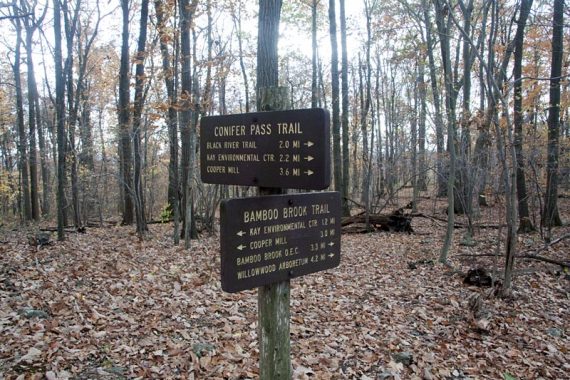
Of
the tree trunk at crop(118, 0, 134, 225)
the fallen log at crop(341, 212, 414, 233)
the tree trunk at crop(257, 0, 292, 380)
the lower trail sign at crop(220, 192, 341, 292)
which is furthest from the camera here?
the fallen log at crop(341, 212, 414, 233)

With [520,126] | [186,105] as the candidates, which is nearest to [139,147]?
[186,105]

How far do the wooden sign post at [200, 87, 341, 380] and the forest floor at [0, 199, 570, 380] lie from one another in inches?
71.4

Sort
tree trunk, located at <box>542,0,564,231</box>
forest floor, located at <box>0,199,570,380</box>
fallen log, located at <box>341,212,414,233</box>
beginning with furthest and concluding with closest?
1. fallen log, located at <box>341,212,414,233</box>
2. tree trunk, located at <box>542,0,564,231</box>
3. forest floor, located at <box>0,199,570,380</box>

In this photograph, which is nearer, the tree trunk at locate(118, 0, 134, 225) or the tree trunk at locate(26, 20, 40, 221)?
the tree trunk at locate(118, 0, 134, 225)

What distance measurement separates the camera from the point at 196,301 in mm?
5777

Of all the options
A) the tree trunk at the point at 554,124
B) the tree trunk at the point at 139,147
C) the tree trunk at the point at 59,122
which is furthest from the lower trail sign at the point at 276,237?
the tree trunk at the point at 554,124

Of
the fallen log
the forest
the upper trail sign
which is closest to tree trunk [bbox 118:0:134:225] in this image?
the forest

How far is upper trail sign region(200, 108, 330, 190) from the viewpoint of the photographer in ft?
7.07

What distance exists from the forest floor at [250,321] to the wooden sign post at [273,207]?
1.81 m

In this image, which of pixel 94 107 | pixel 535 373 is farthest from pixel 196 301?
pixel 94 107

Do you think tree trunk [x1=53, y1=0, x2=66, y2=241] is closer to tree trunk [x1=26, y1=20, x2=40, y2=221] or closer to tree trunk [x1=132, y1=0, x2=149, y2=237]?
tree trunk [x1=132, y1=0, x2=149, y2=237]

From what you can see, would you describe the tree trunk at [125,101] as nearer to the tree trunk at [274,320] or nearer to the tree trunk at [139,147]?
the tree trunk at [139,147]

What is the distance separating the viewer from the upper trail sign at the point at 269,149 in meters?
2.16

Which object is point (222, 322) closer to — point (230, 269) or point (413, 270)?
point (230, 269)
